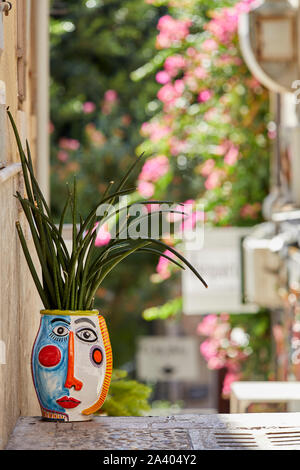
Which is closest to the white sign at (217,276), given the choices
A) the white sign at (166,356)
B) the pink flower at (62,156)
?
the white sign at (166,356)

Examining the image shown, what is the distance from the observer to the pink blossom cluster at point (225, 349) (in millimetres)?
7301

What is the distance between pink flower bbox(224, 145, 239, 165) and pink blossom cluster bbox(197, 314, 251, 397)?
4.19 ft

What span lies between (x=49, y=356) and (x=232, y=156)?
537 cm

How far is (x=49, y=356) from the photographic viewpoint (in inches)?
82.1

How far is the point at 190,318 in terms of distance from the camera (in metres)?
14.7

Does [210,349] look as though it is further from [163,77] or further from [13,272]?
[13,272]

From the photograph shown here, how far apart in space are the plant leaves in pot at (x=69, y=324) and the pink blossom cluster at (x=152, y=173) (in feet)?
18.1

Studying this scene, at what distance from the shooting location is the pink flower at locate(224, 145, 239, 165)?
729 centimetres

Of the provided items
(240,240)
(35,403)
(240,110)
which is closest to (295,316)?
(240,240)

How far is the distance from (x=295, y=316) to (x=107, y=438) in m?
3.87

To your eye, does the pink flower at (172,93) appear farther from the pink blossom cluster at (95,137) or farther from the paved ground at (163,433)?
the paved ground at (163,433)

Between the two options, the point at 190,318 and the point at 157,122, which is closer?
the point at 157,122

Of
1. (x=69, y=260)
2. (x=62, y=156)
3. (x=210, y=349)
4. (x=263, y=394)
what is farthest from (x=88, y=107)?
(x=69, y=260)
